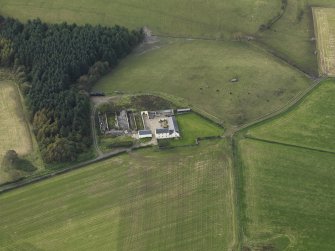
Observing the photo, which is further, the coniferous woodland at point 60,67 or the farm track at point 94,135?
the coniferous woodland at point 60,67

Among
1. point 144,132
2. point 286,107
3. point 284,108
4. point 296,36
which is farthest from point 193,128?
point 296,36

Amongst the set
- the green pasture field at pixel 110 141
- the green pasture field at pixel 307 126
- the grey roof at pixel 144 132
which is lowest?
the green pasture field at pixel 307 126

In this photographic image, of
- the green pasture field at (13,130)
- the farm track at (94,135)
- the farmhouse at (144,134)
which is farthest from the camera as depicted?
the farmhouse at (144,134)

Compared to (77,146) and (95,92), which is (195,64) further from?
(77,146)

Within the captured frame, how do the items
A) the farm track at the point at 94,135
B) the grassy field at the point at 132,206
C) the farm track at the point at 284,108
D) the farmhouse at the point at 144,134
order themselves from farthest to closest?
1. the farm track at the point at 284,108
2. the farmhouse at the point at 144,134
3. the farm track at the point at 94,135
4. the grassy field at the point at 132,206

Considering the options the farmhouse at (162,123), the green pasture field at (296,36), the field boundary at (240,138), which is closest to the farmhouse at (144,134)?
the farmhouse at (162,123)

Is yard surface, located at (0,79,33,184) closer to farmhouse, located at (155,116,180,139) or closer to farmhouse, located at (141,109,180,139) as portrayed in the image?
farmhouse, located at (141,109,180,139)

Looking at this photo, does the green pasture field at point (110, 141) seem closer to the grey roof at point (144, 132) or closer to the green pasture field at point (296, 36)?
the grey roof at point (144, 132)
